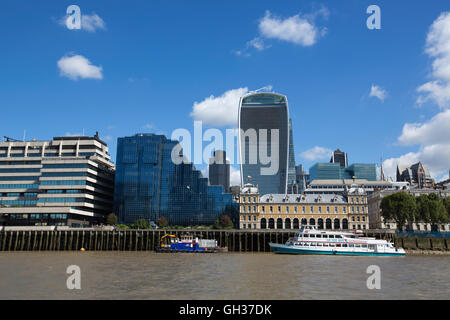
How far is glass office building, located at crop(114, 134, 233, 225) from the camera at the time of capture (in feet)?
559

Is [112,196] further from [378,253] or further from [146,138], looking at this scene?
[378,253]

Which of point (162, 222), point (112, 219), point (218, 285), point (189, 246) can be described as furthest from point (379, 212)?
point (218, 285)

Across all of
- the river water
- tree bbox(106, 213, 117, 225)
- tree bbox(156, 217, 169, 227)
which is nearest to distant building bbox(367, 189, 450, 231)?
tree bbox(156, 217, 169, 227)

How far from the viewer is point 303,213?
146 m

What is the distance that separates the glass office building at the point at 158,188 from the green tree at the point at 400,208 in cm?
7436

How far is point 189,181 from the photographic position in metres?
178

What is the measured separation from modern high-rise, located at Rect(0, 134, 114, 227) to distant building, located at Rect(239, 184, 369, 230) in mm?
61042

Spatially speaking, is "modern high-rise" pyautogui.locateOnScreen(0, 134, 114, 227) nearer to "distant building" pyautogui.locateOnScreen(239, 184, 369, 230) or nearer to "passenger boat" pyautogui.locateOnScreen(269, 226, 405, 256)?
"distant building" pyautogui.locateOnScreen(239, 184, 369, 230)

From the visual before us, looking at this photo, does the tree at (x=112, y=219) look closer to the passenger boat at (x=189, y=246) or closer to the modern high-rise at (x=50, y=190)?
the modern high-rise at (x=50, y=190)

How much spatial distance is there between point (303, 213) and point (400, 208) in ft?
118

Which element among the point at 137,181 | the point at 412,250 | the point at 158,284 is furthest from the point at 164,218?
the point at 158,284

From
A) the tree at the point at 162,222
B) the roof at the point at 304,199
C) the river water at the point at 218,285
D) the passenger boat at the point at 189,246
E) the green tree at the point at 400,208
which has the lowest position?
the river water at the point at 218,285

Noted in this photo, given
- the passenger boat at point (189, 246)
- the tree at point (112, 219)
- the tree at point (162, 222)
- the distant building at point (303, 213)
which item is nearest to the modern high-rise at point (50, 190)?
the tree at point (112, 219)

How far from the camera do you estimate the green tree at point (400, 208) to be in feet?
396
